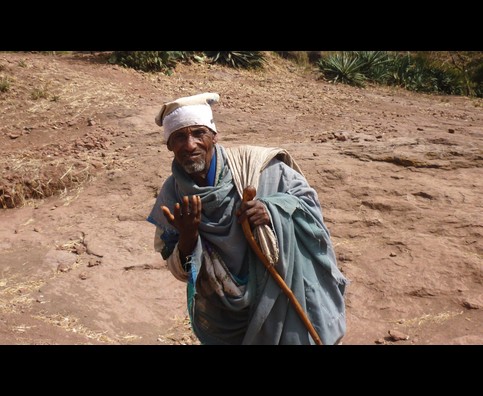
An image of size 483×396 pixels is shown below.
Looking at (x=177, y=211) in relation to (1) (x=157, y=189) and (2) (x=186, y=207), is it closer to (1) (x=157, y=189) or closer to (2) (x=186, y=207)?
(2) (x=186, y=207)

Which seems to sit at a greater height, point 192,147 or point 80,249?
point 192,147

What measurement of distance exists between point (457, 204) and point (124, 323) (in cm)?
347

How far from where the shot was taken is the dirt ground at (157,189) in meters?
4.64

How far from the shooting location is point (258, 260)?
2.72 meters

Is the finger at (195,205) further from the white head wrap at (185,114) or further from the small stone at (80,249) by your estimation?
the small stone at (80,249)

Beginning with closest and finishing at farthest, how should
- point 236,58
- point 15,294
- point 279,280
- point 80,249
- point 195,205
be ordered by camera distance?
point 195,205, point 279,280, point 15,294, point 80,249, point 236,58

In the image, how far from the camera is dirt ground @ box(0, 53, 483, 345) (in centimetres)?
464

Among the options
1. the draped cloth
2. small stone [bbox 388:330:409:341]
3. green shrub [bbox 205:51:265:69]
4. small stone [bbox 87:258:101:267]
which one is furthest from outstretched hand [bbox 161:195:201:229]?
green shrub [bbox 205:51:265:69]

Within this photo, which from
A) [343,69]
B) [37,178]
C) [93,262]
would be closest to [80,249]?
[93,262]

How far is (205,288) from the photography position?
2.79 m

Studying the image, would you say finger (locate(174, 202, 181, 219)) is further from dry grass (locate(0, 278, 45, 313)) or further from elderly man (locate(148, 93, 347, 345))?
dry grass (locate(0, 278, 45, 313))

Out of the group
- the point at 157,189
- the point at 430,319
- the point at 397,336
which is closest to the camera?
the point at 397,336

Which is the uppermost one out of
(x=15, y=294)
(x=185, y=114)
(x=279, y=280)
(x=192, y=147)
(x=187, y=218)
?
(x=185, y=114)

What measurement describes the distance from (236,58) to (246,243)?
9.68 metres
